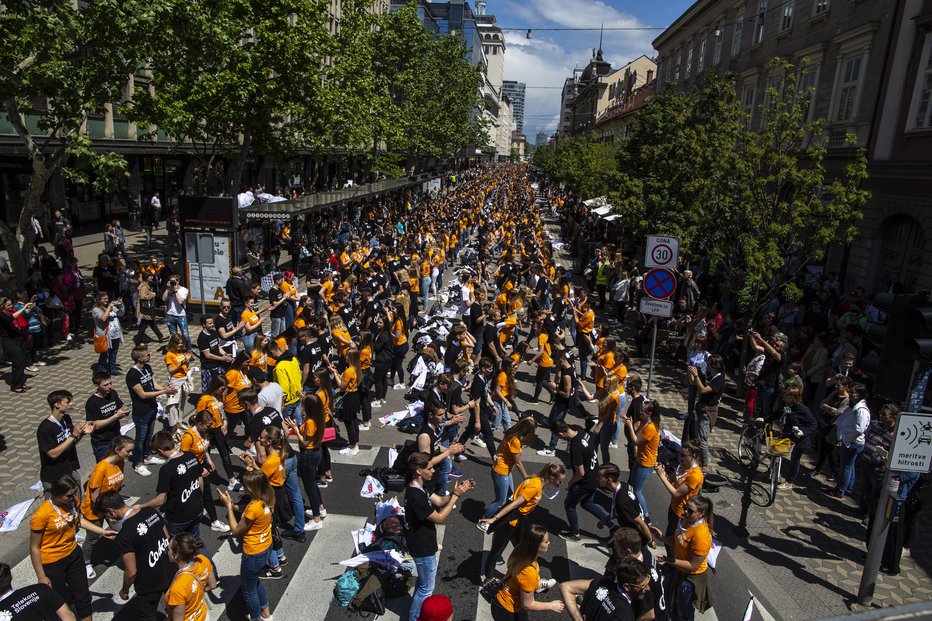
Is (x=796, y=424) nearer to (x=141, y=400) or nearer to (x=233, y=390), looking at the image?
(x=233, y=390)

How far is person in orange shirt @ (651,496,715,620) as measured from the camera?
5.47 metres

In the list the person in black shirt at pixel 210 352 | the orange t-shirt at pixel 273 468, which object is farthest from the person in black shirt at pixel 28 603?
the person in black shirt at pixel 210 352

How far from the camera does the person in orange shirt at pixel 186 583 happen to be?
4645 millimetres

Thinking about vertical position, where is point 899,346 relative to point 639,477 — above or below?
above

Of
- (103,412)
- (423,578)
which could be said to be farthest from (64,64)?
(423,578)

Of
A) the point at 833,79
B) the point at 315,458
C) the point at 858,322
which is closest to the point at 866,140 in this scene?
the point at 833,79

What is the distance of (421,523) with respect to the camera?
18.2ft

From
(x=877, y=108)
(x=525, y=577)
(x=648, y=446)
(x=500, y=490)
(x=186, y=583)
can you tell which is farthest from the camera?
(x=877, y=108)

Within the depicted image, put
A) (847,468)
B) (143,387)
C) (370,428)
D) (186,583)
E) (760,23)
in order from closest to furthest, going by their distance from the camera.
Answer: (186,583) < (143,387) < (847,468) < (370,428) < (760,23)

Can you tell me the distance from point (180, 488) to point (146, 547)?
0.90 meters

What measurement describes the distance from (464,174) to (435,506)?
84788 mm

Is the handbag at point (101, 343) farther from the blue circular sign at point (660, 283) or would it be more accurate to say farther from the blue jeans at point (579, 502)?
the blue circular sign at point (660, 283)

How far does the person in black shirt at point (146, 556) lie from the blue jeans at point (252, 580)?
0.66 m

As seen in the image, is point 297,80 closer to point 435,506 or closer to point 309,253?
point 309,253
